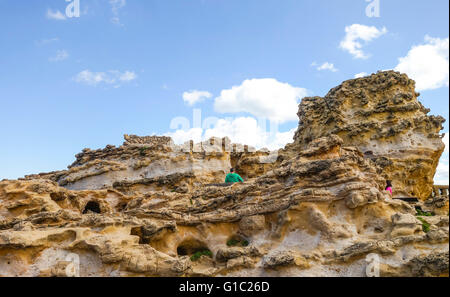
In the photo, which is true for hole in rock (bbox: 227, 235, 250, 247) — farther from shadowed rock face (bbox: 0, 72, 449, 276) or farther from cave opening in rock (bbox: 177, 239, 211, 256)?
cave opening in rock (bbox: 177, 239, 211, 256)

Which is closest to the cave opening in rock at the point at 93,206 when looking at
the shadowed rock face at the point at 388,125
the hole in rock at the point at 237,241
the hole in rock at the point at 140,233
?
the hole in rock at the point at 140,233

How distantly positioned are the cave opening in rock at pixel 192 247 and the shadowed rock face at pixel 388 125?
11.6 m

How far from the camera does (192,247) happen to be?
41.2 feet

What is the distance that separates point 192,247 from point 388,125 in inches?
574

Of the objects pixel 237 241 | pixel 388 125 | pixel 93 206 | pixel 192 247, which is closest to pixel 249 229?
pixel 237 241

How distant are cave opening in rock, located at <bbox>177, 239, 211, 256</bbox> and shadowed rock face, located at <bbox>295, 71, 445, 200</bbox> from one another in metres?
11.6

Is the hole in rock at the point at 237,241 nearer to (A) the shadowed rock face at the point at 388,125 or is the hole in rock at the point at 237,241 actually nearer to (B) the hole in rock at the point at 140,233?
(B) the hole in rock at the point at 140,233

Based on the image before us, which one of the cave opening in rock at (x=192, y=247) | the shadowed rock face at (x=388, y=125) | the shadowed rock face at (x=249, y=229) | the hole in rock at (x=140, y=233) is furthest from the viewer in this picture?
the shadowed rock face at (x=388, y=125)

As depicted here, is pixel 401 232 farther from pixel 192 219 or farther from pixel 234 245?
pixel 192 219

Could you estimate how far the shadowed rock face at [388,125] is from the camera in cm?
1923

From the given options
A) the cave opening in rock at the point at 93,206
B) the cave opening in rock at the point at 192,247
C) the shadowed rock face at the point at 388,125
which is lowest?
the cave opening in rock at the point at 192,247
